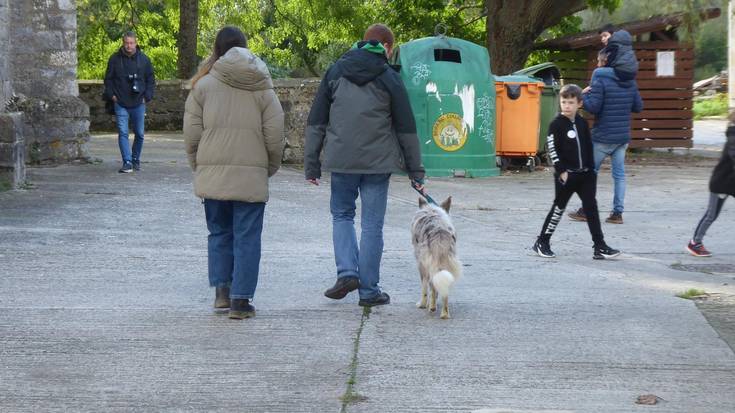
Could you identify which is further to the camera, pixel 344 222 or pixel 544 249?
pixel 544 249

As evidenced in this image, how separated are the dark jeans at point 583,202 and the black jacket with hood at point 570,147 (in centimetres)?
8

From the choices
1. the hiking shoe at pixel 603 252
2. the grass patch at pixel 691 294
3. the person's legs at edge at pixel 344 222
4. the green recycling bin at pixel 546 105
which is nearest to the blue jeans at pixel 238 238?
the person's legs at edge at pixel 344 222

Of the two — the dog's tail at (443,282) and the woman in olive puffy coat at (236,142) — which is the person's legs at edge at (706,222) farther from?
the woman in olive puffy coat at (236,142)

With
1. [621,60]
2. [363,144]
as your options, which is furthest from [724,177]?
[363,144]

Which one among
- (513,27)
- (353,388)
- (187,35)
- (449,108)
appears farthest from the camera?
(187,35)

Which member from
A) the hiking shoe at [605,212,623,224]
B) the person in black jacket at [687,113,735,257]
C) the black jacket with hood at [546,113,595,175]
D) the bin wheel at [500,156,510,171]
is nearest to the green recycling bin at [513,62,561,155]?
the bin wheel at [500,156,510,171]

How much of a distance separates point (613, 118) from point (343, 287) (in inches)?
195

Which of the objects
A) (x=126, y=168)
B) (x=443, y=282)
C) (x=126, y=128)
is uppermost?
(x=126, y=128)

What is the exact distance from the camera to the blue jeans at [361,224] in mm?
6688

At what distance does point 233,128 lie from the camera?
629 centimetres

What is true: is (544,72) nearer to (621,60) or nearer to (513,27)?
(513,27)

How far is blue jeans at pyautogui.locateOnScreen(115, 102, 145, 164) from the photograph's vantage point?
540 inches

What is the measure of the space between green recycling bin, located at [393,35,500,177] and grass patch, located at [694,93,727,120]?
2339 centimetres

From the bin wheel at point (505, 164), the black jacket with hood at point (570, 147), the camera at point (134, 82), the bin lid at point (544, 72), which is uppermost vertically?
the bin lid at point (544, 72)
